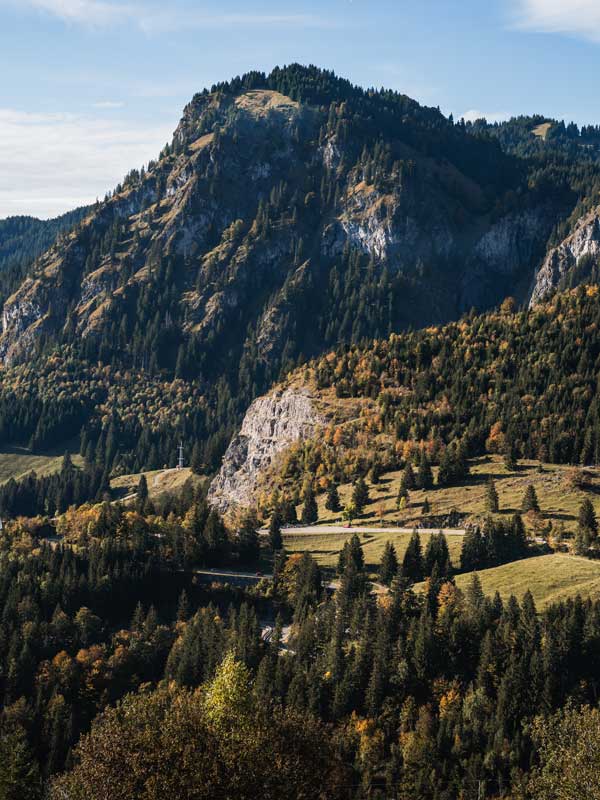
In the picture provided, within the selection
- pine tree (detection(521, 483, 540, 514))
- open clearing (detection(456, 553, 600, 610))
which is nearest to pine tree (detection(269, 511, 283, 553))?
open clearing (detection(456, 553, 600, 610))

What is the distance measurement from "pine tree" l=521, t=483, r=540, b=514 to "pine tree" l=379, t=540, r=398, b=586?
28754 millimetres

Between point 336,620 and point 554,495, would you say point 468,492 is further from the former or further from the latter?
point 336,620

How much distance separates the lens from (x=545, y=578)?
141000 mm

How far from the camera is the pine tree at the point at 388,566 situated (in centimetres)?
15482

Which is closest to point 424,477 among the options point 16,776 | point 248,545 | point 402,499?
point 402,499

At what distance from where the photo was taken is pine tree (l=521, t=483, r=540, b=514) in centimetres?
16588

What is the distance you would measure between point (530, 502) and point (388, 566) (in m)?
32.3

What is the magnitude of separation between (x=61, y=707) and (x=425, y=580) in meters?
63.5

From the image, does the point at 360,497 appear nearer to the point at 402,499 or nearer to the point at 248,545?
the point at 402,499

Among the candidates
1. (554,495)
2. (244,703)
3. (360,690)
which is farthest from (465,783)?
(554,495)

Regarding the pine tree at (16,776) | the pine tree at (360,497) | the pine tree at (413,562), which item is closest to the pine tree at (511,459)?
the pine tree at (360,497)

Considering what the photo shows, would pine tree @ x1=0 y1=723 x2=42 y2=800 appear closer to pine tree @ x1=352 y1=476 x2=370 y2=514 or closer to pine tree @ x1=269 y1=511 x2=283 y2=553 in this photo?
pine tree @ x1=269 y1=511 x2=283 y2=553

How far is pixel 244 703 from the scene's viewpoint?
8362 cm

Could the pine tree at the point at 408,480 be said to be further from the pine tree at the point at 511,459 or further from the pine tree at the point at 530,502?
the pine tree at the point at 530,502
